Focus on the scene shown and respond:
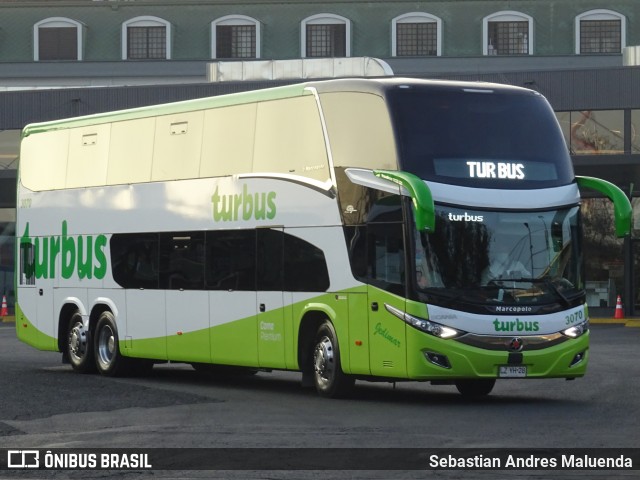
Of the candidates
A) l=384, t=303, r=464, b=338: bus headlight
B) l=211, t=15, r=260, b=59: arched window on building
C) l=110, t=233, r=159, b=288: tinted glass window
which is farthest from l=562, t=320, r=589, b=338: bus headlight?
l=211, t=15, r=260, b=59: arched window on building

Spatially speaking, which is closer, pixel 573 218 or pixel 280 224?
pixel 573 218

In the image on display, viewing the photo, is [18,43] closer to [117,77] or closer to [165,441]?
[117,77]

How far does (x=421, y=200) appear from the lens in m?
17.5

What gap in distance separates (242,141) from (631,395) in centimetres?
614

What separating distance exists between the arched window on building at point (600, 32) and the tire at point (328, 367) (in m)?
48.2

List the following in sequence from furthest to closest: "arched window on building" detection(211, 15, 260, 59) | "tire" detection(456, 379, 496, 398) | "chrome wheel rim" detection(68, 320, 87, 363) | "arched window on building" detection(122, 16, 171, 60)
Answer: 1. "arched window on building" detection(122, 16, 171, 60)
2. "arched window on building" detection(211, 15, 260, 59)
3. "chrome wheel rim" detection(68, 320, 87, 363)
4. "tire" detection(456, 379, 496, 398)

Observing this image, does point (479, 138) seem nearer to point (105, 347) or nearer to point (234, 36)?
point (105, 347)

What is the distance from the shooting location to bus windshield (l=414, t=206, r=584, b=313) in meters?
18.1

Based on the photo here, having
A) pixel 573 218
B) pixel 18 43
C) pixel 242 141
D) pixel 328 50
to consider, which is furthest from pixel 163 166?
pixel 18 43

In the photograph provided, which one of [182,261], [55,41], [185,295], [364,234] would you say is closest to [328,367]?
[364,234]

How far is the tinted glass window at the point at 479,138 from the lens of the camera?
18.4 m

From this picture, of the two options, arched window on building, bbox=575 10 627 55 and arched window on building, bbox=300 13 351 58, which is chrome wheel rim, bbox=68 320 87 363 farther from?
arched window on building, bbox=575 10 627 55

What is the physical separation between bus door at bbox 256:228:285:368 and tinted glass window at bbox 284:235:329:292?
6.4 inches

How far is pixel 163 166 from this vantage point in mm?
23078
